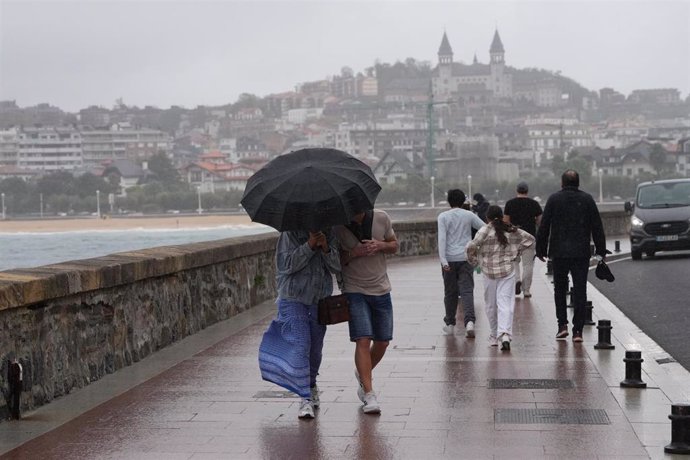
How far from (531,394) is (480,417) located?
1.06 metres

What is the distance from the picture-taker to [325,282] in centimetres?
928

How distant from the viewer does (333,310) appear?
9180mm

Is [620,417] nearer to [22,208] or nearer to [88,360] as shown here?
[88,360]

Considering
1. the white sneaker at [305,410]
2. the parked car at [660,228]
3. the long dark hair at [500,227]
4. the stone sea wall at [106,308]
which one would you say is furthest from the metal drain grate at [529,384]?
the parked car at [660,228]

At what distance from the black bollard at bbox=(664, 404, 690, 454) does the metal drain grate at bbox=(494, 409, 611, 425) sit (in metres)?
1.04

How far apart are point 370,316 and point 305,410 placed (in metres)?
Answer: 0.80

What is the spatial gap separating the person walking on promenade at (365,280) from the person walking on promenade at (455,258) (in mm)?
4925

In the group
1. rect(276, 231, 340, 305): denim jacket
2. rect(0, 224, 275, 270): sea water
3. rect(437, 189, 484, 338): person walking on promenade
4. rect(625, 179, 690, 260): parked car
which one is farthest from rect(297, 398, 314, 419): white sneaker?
rect(0, 224, 275, 270): sea water

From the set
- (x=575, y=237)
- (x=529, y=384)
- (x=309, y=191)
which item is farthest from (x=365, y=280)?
(x=575, y=237)

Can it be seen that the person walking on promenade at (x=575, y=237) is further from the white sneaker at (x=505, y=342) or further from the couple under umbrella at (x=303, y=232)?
the couple under umbrella at (x=303, y=232)

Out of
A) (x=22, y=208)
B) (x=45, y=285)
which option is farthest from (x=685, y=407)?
(x=22, y=208)

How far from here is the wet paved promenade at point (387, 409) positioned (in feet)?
26.7

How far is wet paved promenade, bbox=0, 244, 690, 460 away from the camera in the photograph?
8.13 meters

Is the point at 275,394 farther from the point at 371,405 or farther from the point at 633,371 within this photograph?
the point at 633,371
